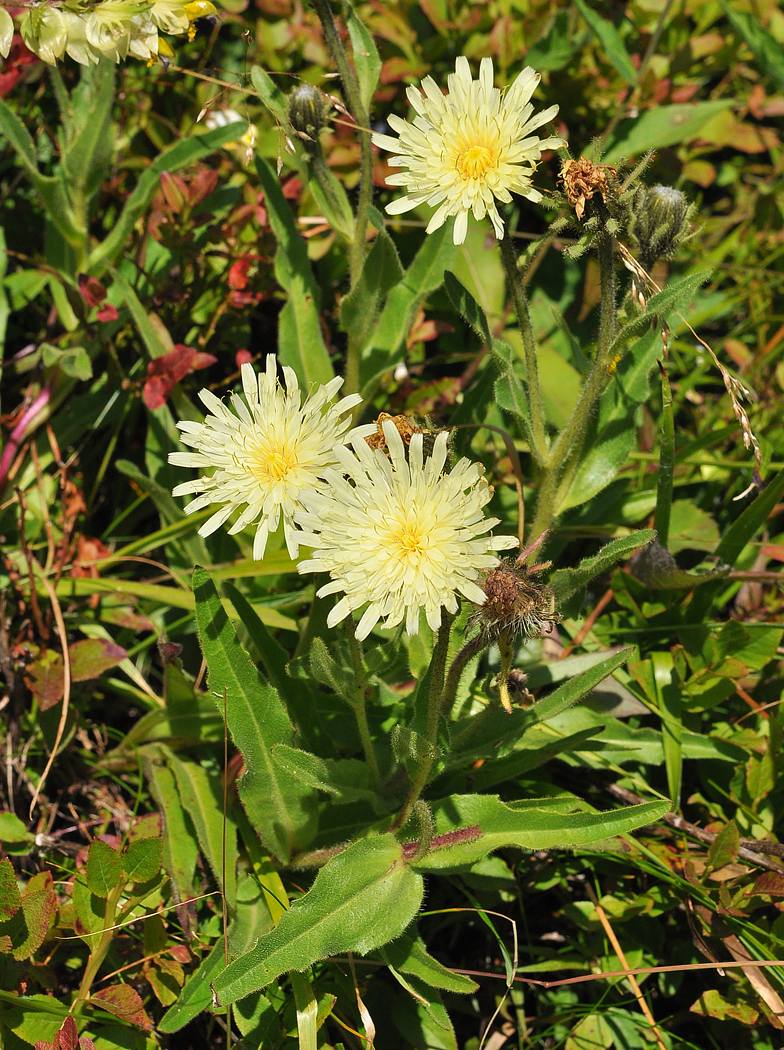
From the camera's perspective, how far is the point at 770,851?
2.70 meters

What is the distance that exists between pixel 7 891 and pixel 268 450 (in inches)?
55.1

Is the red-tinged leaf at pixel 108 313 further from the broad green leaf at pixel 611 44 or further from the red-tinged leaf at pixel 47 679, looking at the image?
the broad green leaf at pixel 611 44

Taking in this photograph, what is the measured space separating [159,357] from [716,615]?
249cm

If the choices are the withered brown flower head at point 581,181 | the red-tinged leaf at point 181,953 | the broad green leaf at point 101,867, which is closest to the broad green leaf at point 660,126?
the withered brown flower head at point 581,181

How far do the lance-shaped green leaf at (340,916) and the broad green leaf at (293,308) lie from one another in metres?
1.83

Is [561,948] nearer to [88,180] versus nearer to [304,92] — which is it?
[304,92]

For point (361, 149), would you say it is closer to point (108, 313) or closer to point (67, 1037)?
point (108, 313)

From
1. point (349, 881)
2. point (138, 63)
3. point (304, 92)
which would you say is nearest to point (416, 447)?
point (349, 881)

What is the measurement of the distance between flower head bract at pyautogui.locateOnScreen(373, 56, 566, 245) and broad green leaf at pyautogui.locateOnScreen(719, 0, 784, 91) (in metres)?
2.56

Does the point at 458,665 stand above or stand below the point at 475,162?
below

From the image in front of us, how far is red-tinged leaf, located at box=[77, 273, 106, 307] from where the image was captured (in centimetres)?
336

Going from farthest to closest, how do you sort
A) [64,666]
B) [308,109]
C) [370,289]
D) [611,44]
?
[611,44] → [370,289] → [64,666] → [308,109]

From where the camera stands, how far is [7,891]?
90.3 inches

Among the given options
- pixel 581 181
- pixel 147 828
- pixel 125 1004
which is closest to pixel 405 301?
pixel 581 181
